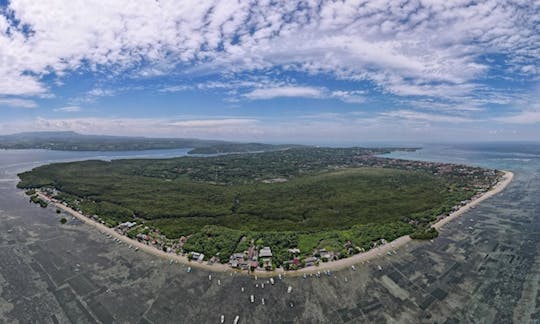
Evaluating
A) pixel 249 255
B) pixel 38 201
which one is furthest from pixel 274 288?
pixel 38 201

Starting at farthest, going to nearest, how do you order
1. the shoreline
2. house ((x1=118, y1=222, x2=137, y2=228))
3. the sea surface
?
house ((x1=118, y1=222, x2=137, y2=228)) → the shoreline → the sea surface

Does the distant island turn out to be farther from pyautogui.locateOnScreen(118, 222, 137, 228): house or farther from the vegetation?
the vegetation

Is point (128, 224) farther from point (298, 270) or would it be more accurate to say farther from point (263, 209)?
→ point (298, 270)

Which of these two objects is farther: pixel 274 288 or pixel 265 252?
pixel 265 252

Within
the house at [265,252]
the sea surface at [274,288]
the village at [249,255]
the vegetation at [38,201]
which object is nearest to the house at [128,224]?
the village at [249,255]

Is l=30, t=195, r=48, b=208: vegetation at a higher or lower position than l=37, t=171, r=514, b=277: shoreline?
higher

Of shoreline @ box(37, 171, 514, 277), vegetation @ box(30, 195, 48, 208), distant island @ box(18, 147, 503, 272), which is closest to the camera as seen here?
shoreline @ box(37, 171, 514, 277)

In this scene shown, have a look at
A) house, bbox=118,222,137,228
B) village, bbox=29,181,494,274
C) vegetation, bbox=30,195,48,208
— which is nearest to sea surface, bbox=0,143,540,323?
village, bbox=29,181,494,274
